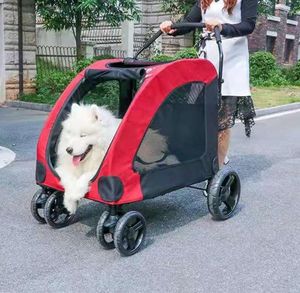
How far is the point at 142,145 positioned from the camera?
3.43 meters

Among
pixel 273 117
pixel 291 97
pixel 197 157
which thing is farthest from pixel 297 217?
pixel 291 97

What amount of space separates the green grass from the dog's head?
797 cm

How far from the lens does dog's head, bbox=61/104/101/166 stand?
132 inches

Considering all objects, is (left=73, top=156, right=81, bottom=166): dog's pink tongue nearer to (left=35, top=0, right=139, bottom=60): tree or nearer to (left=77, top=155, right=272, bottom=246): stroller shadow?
(left=77, top=155, right=272, bottom=246): stroller shadow

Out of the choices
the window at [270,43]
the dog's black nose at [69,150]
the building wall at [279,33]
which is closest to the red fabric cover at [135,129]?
the dog's black nose at [69,150]

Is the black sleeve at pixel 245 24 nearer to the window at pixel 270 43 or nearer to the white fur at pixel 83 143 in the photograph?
the white fur at pixel 83 143

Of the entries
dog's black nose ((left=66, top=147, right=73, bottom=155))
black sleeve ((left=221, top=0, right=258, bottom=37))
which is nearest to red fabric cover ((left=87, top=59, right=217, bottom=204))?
dog's black nose ((left=66, top=147, right=73, bottom=155))

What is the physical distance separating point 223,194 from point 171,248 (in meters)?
0.72

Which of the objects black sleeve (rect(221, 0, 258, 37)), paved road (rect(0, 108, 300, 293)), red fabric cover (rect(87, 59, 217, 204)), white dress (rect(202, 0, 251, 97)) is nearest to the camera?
paved road (rect(0, 108, 300, 293))

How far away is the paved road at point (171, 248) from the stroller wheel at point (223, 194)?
0.35 ft

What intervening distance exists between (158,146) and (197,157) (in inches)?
17.1

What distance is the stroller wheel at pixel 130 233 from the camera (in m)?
3.26

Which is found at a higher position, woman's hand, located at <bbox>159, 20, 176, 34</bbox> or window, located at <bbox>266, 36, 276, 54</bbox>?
A: woman's hand, located at <bbox>159, 20, 176, 34</bbox>

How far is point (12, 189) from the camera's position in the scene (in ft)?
16.1
